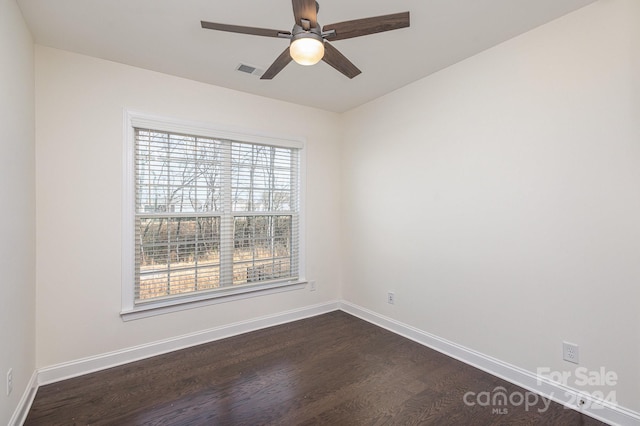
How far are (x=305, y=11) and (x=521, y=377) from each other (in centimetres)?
289

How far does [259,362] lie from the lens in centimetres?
271

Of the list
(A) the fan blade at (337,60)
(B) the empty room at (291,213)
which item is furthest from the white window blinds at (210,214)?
(A) the fan blade at (337,60)

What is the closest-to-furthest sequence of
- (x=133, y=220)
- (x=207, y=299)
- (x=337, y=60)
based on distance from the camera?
(x=337, y=60)
(x=133, y=220)
(x=207, y=299)

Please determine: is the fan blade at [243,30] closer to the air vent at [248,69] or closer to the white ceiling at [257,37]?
the white ceiling at [257,37]

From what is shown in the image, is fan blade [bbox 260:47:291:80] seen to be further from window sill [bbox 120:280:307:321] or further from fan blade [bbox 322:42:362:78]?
window sill [bbox 120:280:307:321]

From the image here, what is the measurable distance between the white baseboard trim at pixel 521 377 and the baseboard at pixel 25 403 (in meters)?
3.06

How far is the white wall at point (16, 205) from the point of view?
5.58 feet

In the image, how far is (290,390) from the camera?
7.50ft

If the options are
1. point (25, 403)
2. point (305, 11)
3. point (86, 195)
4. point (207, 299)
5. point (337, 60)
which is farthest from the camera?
point (207, 299)

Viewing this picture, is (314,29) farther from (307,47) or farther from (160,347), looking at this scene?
(160,347)

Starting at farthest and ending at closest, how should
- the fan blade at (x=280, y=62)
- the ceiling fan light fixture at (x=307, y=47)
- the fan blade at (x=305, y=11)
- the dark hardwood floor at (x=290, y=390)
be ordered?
the dark hardwood floor at (x=290, y=390) < the fan blade at (x=280, y=62) < the ceiling fan light fixture at (x=307, y=47) < the fan blade at (x=305, y=11)

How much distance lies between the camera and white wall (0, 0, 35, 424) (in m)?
1.70

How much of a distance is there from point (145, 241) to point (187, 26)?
6.22ft

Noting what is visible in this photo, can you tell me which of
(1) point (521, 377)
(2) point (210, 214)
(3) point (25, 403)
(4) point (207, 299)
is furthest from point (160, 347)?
(1) point (521, 377)
